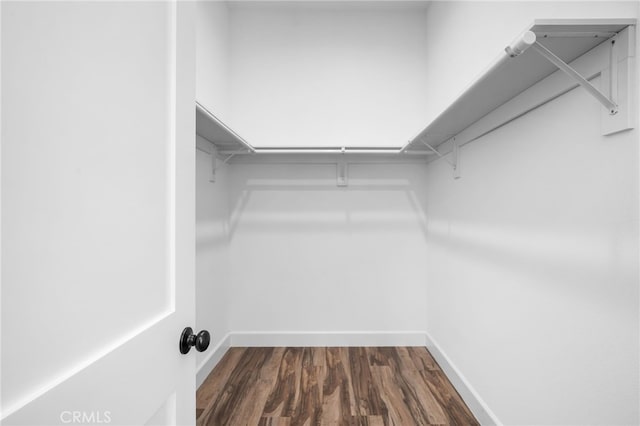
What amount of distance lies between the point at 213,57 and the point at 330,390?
88.5 inches

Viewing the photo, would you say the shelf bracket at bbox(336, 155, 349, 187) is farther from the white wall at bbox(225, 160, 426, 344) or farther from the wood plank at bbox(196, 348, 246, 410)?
the wood plank at bbox(196, 348, 246, 410)

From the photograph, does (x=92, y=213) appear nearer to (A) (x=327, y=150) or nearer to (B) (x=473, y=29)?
(A) (x=327, y=150)

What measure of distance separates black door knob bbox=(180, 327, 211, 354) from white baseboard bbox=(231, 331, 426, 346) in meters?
1.83

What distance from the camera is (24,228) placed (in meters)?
0.35

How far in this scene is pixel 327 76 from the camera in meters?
2.38

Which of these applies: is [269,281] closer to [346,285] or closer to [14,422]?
[346,285]

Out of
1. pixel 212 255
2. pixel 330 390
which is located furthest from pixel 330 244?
pixel 330 390

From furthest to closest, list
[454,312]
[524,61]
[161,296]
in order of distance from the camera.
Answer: [454,312]
[524,61]
[161,296]

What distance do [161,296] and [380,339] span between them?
6.91 ft

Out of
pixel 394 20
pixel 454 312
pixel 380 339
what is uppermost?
pixel 394 20

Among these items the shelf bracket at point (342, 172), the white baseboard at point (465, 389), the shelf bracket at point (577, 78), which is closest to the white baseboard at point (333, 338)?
the white baseboard at point (465, 389)

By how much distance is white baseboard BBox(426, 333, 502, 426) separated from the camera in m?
1.42

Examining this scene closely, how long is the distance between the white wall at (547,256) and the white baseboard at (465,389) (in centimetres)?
5

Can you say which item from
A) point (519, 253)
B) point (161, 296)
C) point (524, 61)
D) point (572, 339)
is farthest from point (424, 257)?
point (161, 296)
